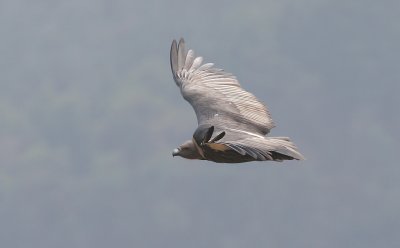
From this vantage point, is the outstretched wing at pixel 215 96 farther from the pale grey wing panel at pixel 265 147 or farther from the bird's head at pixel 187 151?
the pale grey wing panel at pixel 265 147

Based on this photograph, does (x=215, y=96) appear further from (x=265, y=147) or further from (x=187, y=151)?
(x=265, y=147)

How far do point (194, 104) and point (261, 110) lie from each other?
1708 millimetres

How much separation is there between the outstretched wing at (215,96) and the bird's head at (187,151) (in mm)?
1252

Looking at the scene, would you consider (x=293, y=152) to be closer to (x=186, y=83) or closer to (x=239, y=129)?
(x=239, y=129)

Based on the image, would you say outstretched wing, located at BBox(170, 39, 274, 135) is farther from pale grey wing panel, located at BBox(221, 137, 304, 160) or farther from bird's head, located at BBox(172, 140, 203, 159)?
pale grey wing panel, located at BBox(221, 137, 304, 160)

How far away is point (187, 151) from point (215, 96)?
10.0 ft

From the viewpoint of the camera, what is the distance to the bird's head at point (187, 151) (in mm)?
19859

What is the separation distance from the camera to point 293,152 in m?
18.5

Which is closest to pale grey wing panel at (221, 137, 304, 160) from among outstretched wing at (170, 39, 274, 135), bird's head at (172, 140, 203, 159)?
bird's head at (172, 140, 203, 159)

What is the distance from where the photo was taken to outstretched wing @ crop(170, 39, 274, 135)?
2127 cm

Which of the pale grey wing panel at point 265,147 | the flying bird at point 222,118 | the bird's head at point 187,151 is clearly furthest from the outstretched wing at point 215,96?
the pale grey wing panel at point 265,147

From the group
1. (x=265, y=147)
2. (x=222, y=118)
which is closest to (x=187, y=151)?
(x=222, y=118)

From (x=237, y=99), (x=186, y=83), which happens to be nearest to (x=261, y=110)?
(x=237, y=99)

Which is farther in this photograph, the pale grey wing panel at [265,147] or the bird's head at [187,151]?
the bird's head at [187,151]
